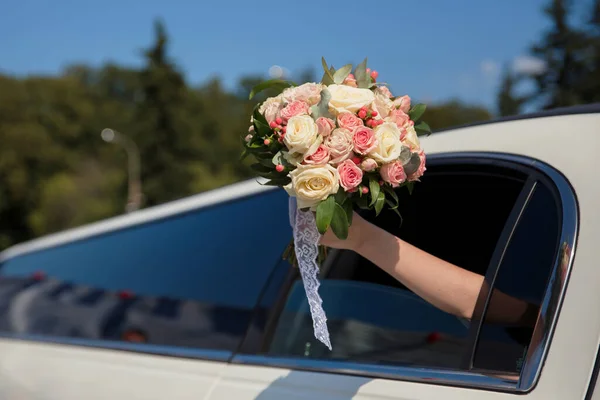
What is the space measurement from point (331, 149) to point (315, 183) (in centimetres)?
8

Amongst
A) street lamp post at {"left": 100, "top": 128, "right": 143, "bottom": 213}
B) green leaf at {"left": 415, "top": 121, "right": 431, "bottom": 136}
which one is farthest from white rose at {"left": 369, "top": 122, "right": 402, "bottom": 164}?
street lamp post at {"left": 100, "top": 128, "right": 143, "bottom": 213}

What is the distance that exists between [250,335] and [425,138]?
78cm

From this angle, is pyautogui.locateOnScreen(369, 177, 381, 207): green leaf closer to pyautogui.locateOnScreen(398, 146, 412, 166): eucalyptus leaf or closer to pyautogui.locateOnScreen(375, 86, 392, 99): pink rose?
pyautogui.locateOnScreen(398, 146, 412, 166): eucalyptus leaf

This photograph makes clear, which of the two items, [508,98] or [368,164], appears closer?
[368,164]

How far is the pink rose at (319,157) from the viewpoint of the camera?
4.95 feet

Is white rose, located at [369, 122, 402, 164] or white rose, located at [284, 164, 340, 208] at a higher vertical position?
white rose, located at [369, 122, 402, 164]

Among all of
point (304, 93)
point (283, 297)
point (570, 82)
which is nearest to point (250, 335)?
point (283, 297)

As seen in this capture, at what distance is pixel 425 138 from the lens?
212cm

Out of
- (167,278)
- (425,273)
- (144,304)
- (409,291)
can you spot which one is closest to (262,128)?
(425,273)

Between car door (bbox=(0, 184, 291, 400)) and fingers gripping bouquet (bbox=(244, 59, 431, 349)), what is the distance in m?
0.72

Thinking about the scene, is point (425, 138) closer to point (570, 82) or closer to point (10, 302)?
point (570, 82)

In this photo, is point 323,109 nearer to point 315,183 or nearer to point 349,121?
point 349,121

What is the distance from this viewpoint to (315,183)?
4.91 ft

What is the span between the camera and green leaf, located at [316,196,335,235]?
149cm
